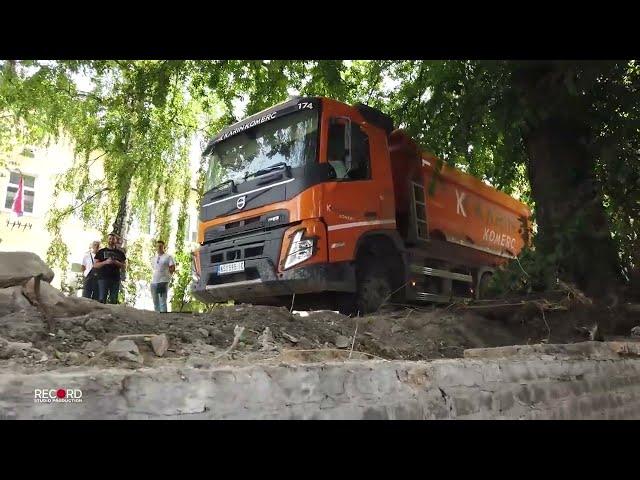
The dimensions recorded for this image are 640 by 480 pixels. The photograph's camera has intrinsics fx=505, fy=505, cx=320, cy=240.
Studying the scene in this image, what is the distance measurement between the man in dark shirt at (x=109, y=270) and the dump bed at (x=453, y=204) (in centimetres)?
466

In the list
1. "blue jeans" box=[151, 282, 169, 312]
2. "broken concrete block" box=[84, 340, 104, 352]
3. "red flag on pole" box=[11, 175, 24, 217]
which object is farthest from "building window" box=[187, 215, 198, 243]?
"broken concrete block" box=[84, 340, 104, 352]

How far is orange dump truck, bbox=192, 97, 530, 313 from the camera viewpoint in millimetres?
6309

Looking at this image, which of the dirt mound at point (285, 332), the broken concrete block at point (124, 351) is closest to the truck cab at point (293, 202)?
the dirt mound at point (285, 332)

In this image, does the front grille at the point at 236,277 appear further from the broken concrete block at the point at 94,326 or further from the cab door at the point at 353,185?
the broken concrete block at the point at 94,326

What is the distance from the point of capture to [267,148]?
6.88 metres

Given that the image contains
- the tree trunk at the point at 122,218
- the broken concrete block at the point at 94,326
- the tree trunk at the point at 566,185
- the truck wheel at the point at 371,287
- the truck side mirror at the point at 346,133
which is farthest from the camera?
the tree trunk at the point at 122,218

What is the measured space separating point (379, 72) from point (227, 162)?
3.03m

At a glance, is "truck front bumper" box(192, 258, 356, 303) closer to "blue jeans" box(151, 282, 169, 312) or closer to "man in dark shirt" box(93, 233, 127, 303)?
"man in dark shirt" box(93, 233, 127, 303)

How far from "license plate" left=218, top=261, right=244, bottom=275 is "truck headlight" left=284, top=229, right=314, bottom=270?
0.76 meters

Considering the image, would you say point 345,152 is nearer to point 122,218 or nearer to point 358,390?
point 358,390

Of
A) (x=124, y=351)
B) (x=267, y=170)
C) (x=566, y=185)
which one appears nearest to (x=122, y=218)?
(x=267, y=170)

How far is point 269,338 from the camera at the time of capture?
3.89 metres

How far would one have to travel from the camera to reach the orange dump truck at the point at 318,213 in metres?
6.31

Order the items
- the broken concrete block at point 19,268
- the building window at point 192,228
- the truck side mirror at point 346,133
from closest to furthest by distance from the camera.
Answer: the broken concrete block at point 19,268, the truck side mirror at point 346,133, the building window at point 192,228
